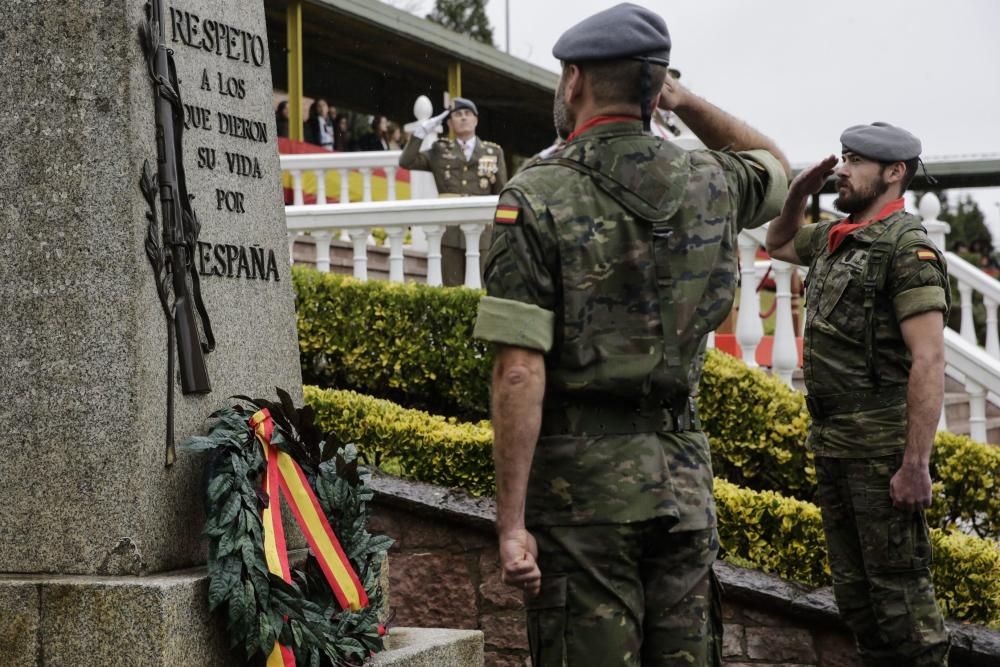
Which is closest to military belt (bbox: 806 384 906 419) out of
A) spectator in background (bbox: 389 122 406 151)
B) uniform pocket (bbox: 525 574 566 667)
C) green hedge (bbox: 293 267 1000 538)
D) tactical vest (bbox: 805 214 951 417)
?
tactical vest (bbox: 805 214 951 417)

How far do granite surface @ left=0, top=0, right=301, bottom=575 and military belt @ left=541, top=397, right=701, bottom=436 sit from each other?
131cm

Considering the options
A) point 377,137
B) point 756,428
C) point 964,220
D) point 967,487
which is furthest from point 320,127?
point 964,220

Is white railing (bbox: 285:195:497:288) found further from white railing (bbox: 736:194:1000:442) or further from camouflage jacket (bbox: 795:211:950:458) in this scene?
camouflage jacket (bbox: 795:211:950:458)

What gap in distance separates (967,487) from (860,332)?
213cm

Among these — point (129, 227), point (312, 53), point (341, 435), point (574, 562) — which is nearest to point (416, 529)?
point (341, 435)

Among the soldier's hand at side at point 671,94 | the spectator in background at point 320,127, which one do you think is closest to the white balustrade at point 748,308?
the soldier's hand at side at point 671,94

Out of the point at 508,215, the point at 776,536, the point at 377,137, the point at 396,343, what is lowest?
the point at 776,536

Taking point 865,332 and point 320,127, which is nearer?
point 865,332

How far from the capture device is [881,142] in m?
5.20

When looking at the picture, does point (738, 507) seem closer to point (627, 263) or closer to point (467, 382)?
point (467, 382)

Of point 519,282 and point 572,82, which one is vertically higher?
point 572,82

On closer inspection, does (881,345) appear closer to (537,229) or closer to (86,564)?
(537,229)

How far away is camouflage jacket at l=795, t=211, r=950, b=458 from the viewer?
490cm

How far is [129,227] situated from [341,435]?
9.12 ft
